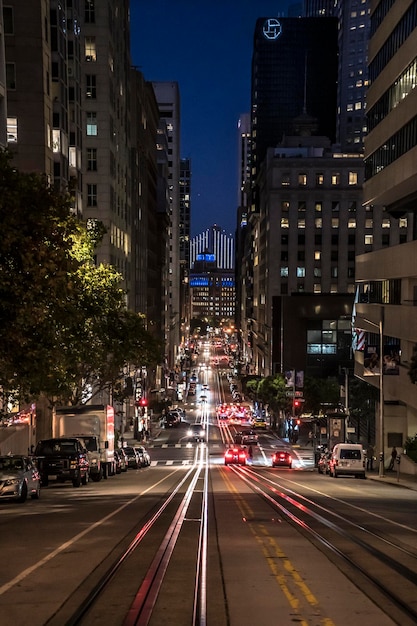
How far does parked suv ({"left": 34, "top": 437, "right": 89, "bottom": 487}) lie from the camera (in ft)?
115

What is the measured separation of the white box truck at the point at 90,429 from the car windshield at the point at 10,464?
446 inches

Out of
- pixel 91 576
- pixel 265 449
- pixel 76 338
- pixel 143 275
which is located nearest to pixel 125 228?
pixel 143 275

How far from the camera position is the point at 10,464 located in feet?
91.5

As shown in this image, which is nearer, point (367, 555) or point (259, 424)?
point (367, 555)

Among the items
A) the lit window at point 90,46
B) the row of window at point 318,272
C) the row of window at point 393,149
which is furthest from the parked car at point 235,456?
the row of window at point 318,272

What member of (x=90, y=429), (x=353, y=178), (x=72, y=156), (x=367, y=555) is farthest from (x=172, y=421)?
(x=367, y=555)

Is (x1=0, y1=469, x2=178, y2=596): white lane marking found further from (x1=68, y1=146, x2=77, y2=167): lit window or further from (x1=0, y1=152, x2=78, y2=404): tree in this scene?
(x1=68, y1=146, x2=77, y2=167): lit window

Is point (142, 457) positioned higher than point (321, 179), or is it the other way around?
point (321, 179)

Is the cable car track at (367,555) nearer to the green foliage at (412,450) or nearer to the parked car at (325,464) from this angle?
the green foliage at (412,450)

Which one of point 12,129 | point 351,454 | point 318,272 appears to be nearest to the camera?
point 351,454

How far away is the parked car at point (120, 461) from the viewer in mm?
51531

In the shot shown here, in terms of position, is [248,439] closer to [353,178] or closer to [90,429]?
[90,429]

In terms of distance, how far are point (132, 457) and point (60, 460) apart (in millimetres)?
23719

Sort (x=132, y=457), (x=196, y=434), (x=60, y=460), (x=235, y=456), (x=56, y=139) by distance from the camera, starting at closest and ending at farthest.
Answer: (x=60, y=460)
(x=132, y=457)
(x=235, y=456)
(x=56, y=139)
(x=196, y=434)
